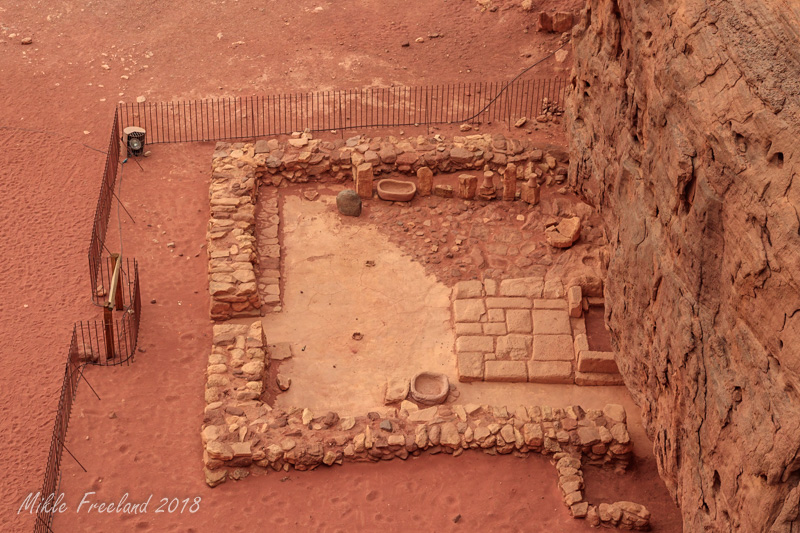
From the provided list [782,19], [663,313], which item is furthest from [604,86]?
[782,19]

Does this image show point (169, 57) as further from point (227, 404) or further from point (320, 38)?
point (227, 404)

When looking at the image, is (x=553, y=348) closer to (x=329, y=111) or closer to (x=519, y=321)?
(x=519, y=321)

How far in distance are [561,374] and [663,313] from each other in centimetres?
448

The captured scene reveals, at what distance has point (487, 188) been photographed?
64.0ft

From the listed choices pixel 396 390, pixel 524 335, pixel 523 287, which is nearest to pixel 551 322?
pixel 524 335

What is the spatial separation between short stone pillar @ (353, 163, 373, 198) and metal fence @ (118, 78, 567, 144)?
2461mm

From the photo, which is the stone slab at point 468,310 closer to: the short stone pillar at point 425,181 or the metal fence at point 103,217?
the short stone pillar at point 425,181

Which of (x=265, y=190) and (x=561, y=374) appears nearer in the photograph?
(x=561, y=374)

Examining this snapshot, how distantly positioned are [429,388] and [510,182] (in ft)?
18.4

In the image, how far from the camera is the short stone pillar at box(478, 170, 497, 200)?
19.4 m

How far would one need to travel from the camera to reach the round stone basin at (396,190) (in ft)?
64.3

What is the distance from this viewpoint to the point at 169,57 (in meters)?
24.4

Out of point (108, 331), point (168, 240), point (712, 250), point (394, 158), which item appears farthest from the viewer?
point (394, 158)

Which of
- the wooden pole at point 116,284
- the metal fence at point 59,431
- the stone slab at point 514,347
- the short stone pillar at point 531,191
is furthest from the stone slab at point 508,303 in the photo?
the metal fence at point 59,431
